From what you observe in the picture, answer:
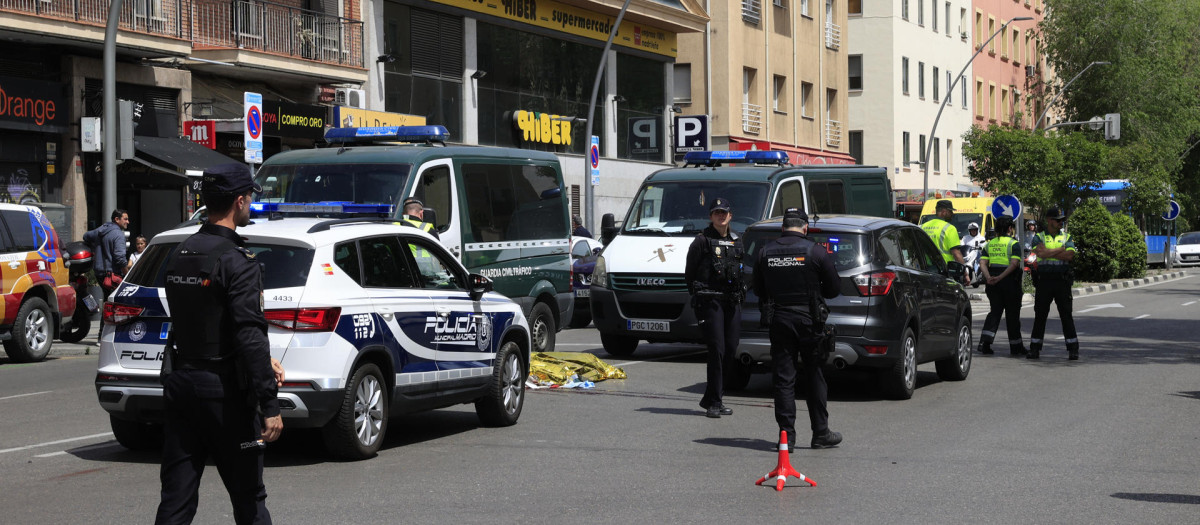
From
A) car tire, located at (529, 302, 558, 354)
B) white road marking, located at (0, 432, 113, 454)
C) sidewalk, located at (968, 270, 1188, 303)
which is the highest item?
car tire, located at (529, 302, 558, 354)

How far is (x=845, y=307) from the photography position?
42.5ft

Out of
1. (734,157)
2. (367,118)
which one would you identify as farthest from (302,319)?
(367,118)

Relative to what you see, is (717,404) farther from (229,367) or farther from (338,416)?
(229,367)

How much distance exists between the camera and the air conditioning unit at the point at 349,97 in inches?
1191

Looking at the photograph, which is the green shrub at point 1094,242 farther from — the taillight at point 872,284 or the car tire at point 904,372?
the taillight at point 872,284

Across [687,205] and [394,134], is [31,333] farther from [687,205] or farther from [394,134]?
[687,205]

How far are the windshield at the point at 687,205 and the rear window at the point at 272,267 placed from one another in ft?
27.0

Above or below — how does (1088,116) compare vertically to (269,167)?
above

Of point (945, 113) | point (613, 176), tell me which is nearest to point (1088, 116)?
point (945, 113)

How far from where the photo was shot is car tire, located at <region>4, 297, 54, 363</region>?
16.6m

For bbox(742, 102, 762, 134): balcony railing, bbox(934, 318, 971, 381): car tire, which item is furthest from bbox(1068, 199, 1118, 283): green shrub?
bbox(934, 318, 971, 381): car tire

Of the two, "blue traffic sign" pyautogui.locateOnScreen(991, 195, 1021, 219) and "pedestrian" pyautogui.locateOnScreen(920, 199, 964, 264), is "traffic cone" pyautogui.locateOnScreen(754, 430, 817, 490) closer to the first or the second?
"pedestrian" pyautogui.locateOnScreen(920, 199, 964, 264)

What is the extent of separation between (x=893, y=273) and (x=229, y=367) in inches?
341

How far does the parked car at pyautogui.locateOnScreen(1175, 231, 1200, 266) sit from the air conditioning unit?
147ft
